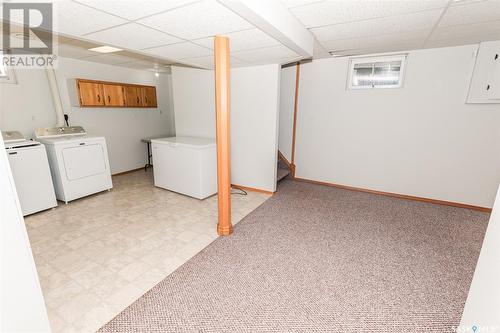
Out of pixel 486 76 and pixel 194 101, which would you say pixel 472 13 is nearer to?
pixel 486 76

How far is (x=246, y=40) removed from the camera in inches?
94.9

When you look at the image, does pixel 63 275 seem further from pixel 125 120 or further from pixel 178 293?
pixel 125 120

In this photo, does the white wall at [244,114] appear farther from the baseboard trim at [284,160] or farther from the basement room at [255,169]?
the baseboard trim at [284,160]

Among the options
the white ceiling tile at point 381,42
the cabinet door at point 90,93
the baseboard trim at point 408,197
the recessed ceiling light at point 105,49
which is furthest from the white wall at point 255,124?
the cabinet door at point 90,93

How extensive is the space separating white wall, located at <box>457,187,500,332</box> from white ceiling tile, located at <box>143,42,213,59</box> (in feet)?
9.37

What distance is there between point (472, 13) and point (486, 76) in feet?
5.29

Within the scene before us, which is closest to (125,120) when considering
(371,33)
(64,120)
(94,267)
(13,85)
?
(64,120)

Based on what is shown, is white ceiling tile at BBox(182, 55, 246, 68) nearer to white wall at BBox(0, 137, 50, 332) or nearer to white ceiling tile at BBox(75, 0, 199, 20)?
white ceiling tile at BBox(75, 0, 199, 20)

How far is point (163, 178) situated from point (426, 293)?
12.7 feet

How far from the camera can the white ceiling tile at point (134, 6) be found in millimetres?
1556

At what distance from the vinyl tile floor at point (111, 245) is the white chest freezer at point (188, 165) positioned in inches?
7.1

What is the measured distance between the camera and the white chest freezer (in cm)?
371

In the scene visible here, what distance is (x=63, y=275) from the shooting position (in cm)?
209

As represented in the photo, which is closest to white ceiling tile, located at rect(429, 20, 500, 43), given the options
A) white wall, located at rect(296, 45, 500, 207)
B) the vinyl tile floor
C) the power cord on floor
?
white wall, located at rect(296, 45, 500, 207)
